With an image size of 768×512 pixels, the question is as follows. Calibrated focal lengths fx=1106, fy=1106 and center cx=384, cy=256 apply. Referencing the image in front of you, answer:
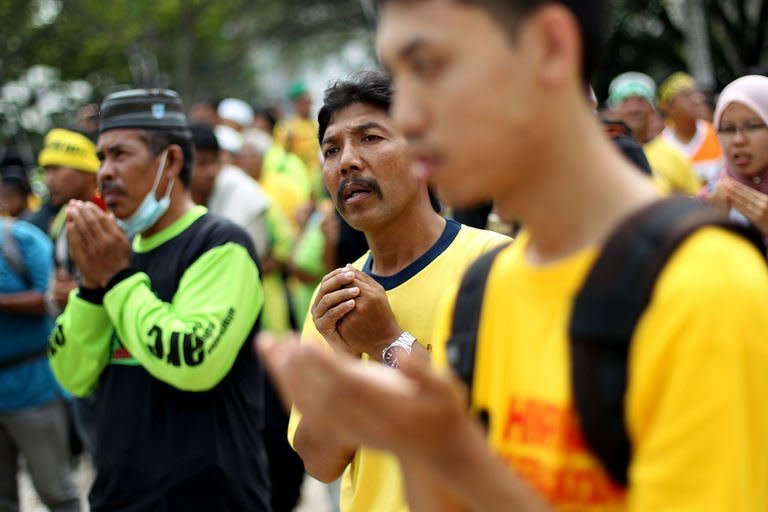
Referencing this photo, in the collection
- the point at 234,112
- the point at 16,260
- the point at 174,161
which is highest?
the point at 174,161

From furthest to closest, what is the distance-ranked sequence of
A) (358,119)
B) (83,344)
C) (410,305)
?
1. (83,344)
2. (358,119)
3. (410,305)

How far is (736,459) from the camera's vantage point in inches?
59.9

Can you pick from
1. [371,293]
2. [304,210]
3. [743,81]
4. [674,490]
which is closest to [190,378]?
[371,293]

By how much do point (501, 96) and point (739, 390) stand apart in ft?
1.79

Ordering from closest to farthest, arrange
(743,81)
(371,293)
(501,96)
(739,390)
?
(739,390)
(501,96)
(371,293)
(743,81)

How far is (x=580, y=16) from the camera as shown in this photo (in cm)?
172

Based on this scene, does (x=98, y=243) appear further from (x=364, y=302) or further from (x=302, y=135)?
(x=302, y=135)

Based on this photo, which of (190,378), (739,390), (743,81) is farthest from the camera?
(743,81)

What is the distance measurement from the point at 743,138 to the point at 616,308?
3167 mm

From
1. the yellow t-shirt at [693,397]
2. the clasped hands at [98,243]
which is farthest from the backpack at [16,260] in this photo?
the yellow t-shirt at [693,397]

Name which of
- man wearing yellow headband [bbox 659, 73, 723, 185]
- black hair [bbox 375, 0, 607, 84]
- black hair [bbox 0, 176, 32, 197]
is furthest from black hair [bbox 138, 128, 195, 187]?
man wearing yellow headband [bbox 659, 73, 723, 185]

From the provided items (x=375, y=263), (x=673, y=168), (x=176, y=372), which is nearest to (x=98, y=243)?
(x=176, y=372)

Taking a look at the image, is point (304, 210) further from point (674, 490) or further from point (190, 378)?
point (674, 490)

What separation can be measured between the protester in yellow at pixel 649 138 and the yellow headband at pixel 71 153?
395 centimetres
